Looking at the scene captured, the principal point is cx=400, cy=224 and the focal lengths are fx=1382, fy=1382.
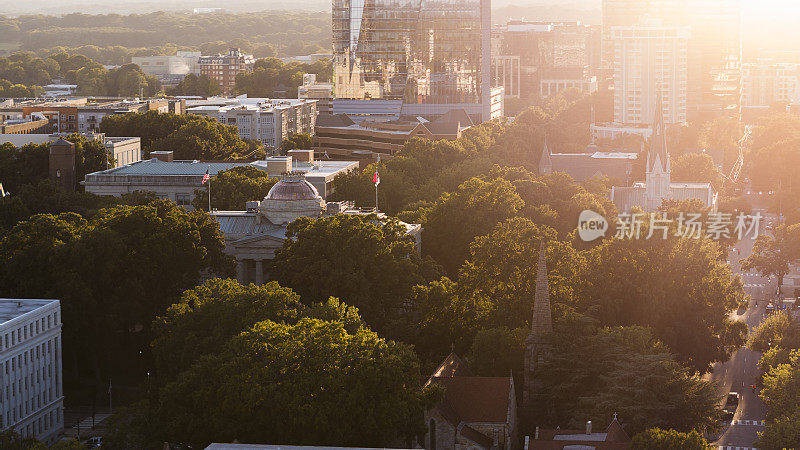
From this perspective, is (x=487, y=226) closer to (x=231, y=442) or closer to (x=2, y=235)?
(x=2, y=235)

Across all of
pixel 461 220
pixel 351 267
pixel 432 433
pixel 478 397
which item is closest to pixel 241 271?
pixel 351 267

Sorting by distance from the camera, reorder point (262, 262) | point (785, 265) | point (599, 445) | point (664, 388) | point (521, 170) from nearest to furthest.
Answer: point (599, 445), point (664, 388), point (262, 262), point (785, 265), point (521, 170)

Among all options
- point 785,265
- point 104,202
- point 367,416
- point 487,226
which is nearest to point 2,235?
point 104,202

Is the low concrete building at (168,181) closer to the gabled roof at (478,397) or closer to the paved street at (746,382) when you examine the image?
the paved street at (746,382)

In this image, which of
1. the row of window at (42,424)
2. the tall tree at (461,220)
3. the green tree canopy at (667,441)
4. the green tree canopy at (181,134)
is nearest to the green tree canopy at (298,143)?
the green tree canopy at (181,134)

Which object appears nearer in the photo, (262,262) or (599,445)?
(599,445)

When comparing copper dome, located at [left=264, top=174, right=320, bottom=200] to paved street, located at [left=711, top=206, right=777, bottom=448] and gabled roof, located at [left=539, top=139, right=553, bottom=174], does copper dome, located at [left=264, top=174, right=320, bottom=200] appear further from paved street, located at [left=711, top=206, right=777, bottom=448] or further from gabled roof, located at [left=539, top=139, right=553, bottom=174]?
gabled roof, located at [left=539, top=139, right=553, bottom=174]
